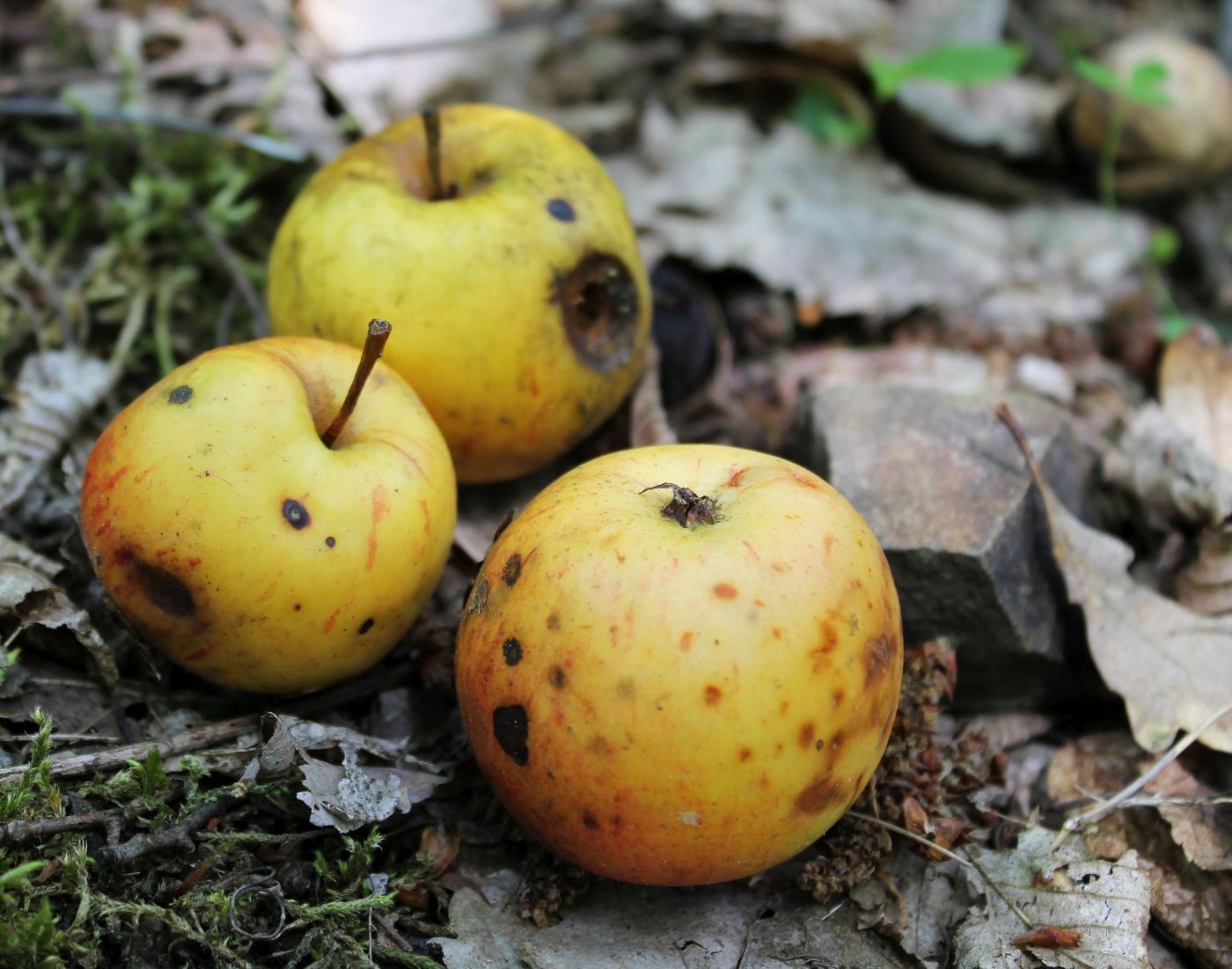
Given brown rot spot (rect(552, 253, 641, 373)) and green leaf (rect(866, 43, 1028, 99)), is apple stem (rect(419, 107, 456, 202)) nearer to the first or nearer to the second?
brown rot spot (rect(552, 253, 641, 373))

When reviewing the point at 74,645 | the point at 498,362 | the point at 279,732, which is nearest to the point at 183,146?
the point at 498,362

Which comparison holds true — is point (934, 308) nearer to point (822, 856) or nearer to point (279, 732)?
point (822, 856)

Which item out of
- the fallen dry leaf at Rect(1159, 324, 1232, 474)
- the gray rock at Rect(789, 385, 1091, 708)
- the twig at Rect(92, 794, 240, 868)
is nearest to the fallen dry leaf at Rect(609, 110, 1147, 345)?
the fallen dry leaf at Rect(1159, 324, 1232, 474)

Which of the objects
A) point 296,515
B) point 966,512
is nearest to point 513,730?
point 296,515

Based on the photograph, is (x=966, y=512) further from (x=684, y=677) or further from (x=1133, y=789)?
(x=684, y=677)

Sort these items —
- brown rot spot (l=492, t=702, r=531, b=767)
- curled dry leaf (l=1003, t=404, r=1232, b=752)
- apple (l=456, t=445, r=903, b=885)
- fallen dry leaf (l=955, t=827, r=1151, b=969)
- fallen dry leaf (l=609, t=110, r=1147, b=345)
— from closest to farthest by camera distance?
apple (l=456, t=445, r=903, b=885)
brown rot spot (l=492, t=702, r=531, b=767)
fallen dry leaf (l=955, t=827, r=1151, b=969)
curled dry leaf (l=1003, t=404, r=1232, b=752)
fallen dry leaf (l=609, t=110, r=1147, b=345)

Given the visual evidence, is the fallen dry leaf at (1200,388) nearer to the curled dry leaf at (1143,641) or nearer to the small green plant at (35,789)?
the curled dry leaf at (1143,641)

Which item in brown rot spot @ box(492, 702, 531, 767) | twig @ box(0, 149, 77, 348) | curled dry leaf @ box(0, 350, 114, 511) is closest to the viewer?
brown rot spot @ box(492, 702, 531, 767)
